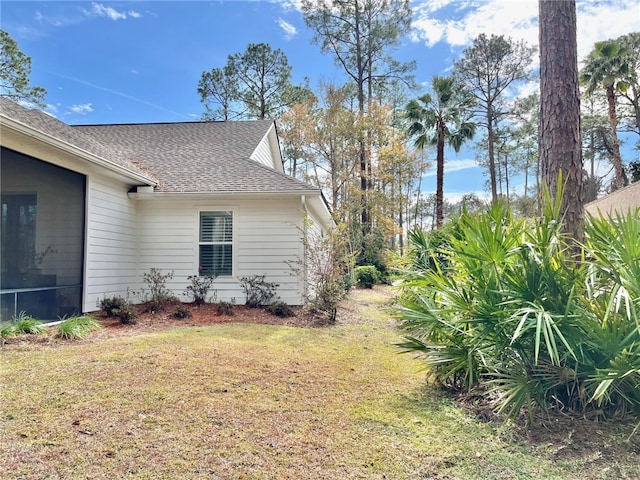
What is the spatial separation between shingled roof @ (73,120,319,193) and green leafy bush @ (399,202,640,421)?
17.9 feet

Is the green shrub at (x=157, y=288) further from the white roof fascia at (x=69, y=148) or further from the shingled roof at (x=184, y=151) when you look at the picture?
the white roof fascia at (x=69, y=148)

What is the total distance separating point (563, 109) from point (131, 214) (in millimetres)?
8928

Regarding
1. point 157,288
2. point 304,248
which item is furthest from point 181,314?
point 304,248

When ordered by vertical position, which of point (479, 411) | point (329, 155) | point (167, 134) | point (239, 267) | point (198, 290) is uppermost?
point (329, 155)

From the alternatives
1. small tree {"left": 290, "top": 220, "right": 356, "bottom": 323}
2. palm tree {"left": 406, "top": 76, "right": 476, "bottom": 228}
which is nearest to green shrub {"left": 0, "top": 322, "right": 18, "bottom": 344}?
small tree {"left": 290, "top": 220, "right": 356, "bottom": 323}

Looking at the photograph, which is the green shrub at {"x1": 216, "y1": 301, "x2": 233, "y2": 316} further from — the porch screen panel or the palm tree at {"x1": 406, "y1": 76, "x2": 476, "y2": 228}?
the palm tree at {"x1": 406, "y1": 76, "x2": 476, "y2": 228}

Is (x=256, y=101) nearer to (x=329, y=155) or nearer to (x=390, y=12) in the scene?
(x=329, y=155)

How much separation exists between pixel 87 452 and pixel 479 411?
332 cm

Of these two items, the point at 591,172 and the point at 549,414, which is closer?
the point at 549,414

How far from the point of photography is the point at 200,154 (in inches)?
450

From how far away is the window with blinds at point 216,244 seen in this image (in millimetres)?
Answer: 9164

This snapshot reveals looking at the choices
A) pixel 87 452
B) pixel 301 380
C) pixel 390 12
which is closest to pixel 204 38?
pixel 301 380

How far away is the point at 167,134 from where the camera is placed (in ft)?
42.8

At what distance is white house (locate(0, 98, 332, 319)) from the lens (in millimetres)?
6379
